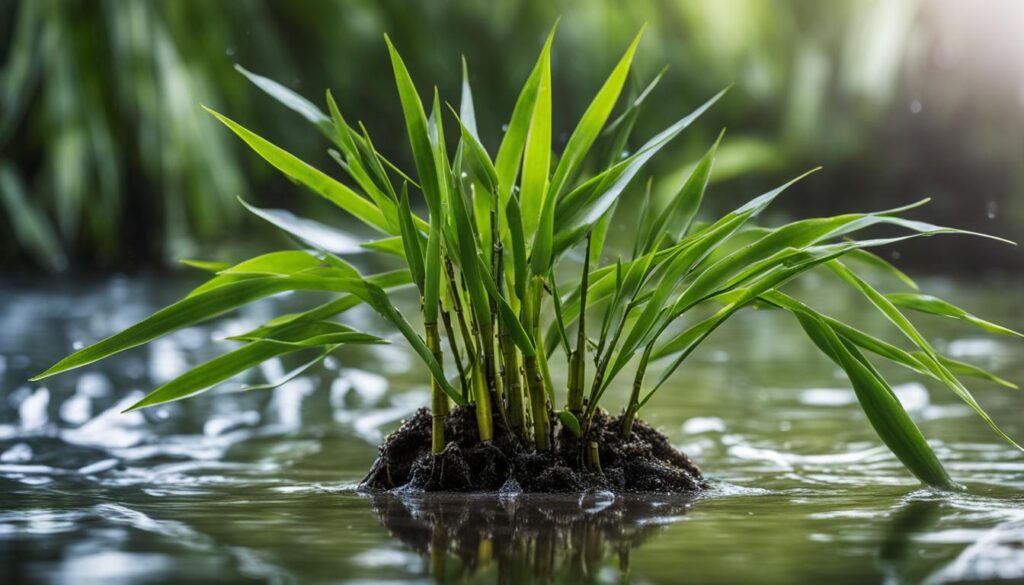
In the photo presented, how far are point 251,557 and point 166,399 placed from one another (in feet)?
0.85

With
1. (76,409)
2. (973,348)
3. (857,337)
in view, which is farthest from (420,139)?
(973,348)

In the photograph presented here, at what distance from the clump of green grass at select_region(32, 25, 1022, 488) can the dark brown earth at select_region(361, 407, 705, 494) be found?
0.02m

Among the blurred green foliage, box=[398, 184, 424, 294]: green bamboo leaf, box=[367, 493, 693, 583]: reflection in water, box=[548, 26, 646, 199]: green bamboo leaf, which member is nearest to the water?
box=[367, 493, 693, 583]: reflection in water

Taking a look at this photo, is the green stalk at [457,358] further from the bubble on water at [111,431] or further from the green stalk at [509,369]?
the bubble on water at [111,431]

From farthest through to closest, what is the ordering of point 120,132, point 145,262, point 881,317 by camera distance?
point 145,262, point 120,132, point 881,317

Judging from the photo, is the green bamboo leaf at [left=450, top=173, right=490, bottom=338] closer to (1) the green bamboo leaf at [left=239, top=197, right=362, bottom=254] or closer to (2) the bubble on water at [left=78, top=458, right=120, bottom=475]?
(1) the green bamboo leaf at [left=239, top=197, right=362, bottom=254]

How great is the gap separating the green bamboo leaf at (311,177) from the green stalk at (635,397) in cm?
26

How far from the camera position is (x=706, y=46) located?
4.75m

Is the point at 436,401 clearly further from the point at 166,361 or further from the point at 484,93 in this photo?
the point at 484,93

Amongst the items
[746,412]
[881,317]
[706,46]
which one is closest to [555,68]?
[706,46]

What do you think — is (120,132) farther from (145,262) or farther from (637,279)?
(637,279)

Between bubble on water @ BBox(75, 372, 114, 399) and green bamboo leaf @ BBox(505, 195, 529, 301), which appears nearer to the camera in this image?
green bamboo leaf @ BBox(505, 195, 529, 301)

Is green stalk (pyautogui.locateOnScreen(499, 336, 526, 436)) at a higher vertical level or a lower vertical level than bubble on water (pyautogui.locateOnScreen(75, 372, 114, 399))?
lower

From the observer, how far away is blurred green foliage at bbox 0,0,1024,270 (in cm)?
368
